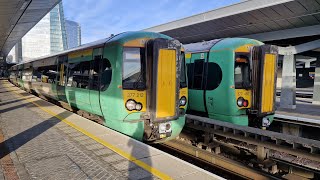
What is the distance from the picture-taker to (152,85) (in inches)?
256

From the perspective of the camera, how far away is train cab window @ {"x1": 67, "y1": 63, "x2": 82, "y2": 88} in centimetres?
886

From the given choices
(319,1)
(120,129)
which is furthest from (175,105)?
(319,1)

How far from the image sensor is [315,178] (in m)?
5.76

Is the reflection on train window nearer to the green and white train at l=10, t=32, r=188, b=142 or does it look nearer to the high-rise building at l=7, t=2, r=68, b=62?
the green and white train at l=10, t=32, r=188, b=142

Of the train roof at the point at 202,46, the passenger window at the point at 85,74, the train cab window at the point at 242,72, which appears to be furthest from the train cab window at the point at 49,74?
the train cab window at the point at 242,72

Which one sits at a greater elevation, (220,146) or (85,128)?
(85,128)

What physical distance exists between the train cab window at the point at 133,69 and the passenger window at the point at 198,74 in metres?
3.36

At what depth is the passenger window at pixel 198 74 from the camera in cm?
953

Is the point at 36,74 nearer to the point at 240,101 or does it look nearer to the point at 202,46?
the point at 202,46

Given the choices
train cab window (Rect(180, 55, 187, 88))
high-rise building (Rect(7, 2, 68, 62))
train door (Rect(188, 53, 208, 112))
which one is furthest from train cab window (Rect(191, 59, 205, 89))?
high-rise building (Rect(7, 2, 68, 62))

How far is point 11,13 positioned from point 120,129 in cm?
1781

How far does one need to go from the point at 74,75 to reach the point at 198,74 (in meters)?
4.27

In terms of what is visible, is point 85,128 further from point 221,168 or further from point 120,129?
point 221,168

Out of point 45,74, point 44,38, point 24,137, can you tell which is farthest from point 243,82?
point 44,38
